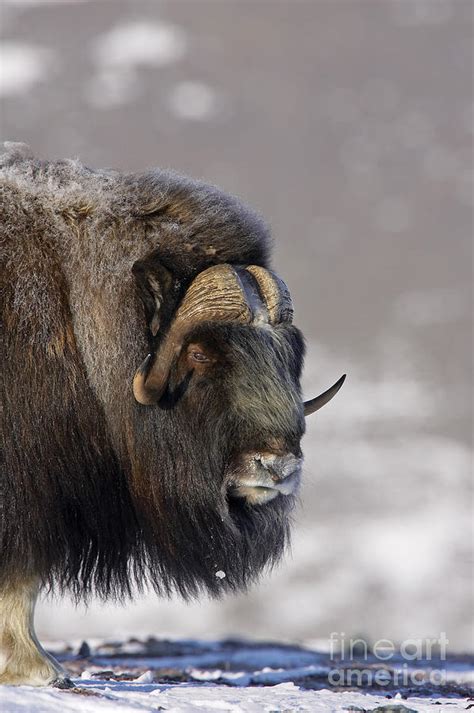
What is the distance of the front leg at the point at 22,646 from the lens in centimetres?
450

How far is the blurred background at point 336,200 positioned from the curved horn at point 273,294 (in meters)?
0.94

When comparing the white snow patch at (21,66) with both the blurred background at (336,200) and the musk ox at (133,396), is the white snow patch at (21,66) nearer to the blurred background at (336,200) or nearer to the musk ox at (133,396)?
the blurred background at (336,200)

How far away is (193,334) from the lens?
15.0 ft

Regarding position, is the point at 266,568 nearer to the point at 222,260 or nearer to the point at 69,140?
the point at 222,260

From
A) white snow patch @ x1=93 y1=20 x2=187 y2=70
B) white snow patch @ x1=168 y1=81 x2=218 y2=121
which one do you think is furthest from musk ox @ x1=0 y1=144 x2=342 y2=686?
white snow patch @ x1=93 y1=20 x2=187 y2=70

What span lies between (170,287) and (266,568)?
129 cm

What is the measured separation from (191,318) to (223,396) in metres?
0.31

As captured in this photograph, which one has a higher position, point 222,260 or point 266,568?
point 222,260

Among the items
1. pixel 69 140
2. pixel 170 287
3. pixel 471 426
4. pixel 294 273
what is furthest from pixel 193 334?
pixel 69 140

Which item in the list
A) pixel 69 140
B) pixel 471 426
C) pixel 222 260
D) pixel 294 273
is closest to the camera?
pixel 222 260

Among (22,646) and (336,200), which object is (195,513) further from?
(336,200)

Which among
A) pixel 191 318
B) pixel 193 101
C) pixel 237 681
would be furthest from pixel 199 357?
pixel 193 101

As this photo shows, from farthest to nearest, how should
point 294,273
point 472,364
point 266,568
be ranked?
point 294,273
point 472,364
point 266,568

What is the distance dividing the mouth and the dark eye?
1.53 ft
